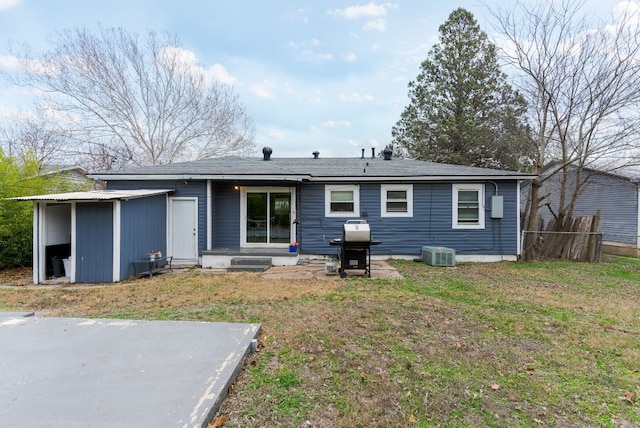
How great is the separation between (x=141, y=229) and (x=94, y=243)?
103 cm

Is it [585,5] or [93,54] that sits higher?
[93,54]

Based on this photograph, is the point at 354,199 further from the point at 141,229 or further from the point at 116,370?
the point at 116,370

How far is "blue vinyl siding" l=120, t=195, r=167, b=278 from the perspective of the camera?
7.34m

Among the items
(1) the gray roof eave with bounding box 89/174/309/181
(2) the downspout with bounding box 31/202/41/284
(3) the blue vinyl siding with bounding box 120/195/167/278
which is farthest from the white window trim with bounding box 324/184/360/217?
(2) the downspout with bounding box 31/202/41/284

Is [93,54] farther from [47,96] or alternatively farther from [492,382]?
[492,382]

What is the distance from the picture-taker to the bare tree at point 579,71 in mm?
9812

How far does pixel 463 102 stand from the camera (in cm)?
1841

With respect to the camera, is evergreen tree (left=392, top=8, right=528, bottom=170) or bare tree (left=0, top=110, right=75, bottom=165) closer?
bare tree (left=0, top=110, right=75, bottom=165)

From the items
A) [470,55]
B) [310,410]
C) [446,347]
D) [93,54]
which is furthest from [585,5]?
[93,54]

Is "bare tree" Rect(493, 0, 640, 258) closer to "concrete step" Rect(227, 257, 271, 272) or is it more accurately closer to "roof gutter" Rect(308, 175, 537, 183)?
"roof gutter" Rect(308, 175, 537, 183)

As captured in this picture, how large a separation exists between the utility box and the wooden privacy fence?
4.94ft

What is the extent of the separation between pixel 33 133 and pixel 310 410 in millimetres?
19648

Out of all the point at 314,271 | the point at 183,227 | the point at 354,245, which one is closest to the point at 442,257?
the point at 354,245

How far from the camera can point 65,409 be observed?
216cm
